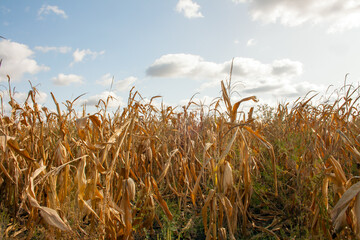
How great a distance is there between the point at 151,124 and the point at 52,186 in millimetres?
1555

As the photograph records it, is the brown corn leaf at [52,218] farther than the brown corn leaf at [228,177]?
No

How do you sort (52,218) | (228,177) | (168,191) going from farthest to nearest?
(168,191)
(228,177)
(52,218)

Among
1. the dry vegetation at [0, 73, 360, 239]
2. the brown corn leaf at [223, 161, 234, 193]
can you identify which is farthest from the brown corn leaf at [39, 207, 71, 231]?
the brown corn leaf at [223, 161, 234, 193]

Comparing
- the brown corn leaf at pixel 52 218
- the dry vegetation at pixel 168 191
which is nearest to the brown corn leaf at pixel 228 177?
the dry vegetation at pixel 168 191

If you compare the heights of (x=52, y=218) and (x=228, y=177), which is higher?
(x=228, y=177)

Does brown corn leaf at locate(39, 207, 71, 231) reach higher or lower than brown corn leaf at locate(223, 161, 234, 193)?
lower

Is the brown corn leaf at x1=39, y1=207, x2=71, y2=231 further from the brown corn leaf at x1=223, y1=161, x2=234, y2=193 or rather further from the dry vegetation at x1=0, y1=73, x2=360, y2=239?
the brown corn leaf at x1=223, y1=161, x2=234, y2=193

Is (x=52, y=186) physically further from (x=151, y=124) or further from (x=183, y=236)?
(x=151, y=124)

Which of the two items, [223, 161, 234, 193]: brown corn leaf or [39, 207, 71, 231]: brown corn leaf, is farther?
[223, 161, 234, 193]: brown corn leaf

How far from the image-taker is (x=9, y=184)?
236 cm

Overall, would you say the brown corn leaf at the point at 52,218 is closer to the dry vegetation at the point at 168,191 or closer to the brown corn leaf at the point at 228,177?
the dry vegetation at the point at 168,191

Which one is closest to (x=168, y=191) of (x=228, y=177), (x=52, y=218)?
(x=228, y=177)

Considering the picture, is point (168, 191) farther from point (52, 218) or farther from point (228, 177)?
point (52, 218)

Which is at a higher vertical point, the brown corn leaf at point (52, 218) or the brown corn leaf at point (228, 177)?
the brown corn leaf at point (228, 177)
